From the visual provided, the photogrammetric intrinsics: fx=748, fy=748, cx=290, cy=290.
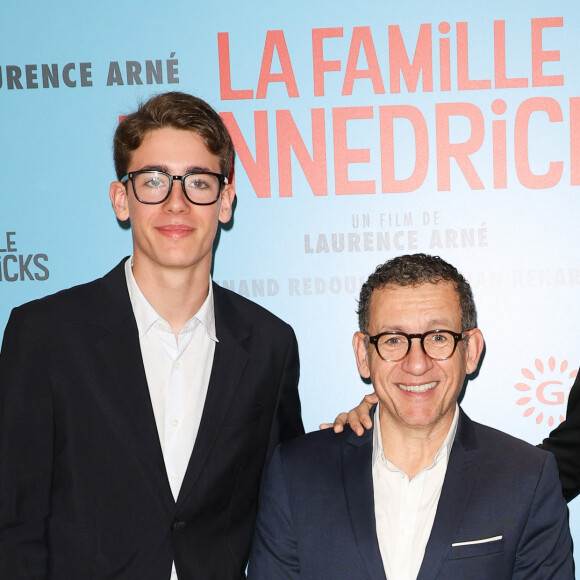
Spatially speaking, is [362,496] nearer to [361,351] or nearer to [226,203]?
[361,351]

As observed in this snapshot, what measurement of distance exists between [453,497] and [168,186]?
47.2 inches

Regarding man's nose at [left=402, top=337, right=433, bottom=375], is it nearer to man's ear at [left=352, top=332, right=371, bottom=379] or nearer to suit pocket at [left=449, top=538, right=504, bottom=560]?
man's ear at [left=352, top=332, right=371, bottom=379]

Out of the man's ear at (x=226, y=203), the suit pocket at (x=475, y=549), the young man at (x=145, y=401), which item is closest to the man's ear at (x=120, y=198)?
the young man at (x=145, y=401)

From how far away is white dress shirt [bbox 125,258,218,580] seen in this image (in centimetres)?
226

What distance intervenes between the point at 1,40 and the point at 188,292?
1.52 meters

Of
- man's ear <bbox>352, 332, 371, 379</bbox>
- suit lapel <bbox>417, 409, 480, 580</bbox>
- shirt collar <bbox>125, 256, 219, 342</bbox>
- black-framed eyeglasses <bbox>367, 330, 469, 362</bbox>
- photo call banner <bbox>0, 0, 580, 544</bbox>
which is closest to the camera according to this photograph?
suit lapel <bbox>417, 409, 480, 580</bbox>

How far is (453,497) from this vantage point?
2.03 m

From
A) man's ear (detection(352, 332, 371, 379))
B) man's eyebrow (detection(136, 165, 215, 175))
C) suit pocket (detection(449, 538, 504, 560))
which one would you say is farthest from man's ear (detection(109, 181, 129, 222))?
suit pocket (detection(449, 538, 504, 560))

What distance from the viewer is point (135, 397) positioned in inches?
85.8

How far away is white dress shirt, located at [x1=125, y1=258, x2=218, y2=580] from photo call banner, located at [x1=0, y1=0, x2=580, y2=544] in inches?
28.0

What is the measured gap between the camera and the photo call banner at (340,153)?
2.93m

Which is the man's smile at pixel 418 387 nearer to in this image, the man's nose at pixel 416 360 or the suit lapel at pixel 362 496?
the man's nose at pixel 416 360

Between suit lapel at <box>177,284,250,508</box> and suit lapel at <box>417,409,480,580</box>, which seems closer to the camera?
suit lapel at <box>417,409,480,580</box>

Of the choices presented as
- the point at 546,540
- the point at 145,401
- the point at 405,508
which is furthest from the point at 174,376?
the point at 546,540
